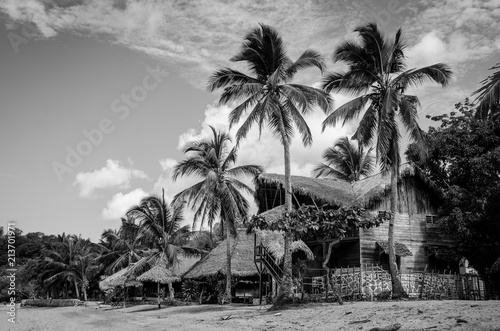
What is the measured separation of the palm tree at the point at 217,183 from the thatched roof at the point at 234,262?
6.57ft

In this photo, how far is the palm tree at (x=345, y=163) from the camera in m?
36.2

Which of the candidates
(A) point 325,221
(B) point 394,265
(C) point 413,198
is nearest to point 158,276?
(B) point 394,265

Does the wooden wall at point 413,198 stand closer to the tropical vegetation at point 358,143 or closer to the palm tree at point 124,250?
the tropical vegetation at point 358,143

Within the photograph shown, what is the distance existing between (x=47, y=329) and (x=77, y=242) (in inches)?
1447

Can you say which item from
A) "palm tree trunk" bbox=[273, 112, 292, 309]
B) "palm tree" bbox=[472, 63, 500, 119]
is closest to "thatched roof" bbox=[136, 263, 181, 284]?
"palm tree trunk" bbox=[273, 112, 292, 309]

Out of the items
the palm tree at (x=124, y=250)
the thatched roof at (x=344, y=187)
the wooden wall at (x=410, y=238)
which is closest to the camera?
the wooden wall at (x=410, y=238)

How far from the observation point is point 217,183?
25984 millimetres

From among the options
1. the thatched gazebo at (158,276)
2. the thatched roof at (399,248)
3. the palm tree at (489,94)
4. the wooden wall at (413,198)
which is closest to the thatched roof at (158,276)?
the thatched gazebo at (158,276)

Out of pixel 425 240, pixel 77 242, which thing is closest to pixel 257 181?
pixel 425 240

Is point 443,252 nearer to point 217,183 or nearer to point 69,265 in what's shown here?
point 217,183

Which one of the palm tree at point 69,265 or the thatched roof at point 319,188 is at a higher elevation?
the thatched roof at point 319,188

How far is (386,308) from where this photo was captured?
43.5ft

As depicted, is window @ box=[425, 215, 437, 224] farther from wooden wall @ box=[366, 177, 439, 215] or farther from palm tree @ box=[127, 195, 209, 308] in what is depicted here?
palm tree @ box=[127, 195, 209, 308]

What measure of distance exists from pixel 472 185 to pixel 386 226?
4.43 m
